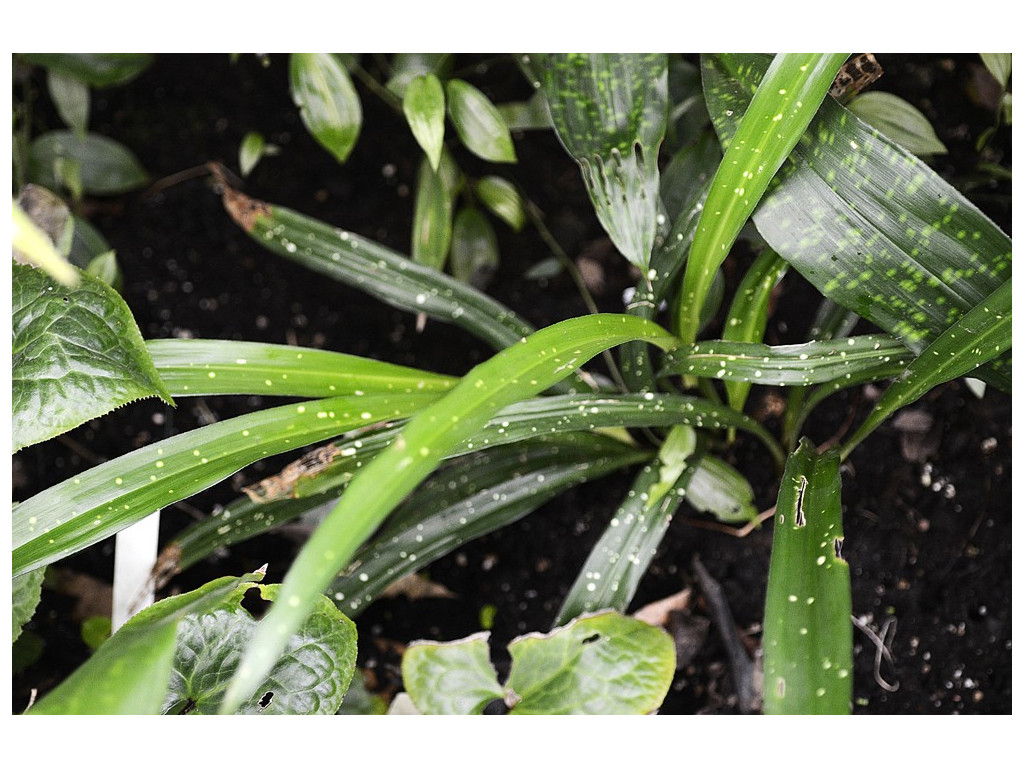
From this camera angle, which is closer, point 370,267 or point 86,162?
point 370,267

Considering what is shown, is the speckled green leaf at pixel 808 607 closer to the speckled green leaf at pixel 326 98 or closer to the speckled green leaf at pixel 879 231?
the speckled green leaf at pixel 879 231

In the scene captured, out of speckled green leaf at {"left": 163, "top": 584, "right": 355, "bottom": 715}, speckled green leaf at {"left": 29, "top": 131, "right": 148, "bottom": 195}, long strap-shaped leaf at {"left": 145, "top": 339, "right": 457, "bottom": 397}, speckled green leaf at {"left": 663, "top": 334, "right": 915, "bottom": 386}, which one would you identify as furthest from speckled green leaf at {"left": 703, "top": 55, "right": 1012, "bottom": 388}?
speckled green leaf at {"left": 29, "top": 131, "right": 148, "bottom": 195}

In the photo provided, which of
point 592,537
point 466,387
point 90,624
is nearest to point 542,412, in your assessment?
point 466,387

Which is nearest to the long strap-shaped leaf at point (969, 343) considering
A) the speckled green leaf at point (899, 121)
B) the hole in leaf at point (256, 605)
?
the speckled green leaf at point (899, 121)

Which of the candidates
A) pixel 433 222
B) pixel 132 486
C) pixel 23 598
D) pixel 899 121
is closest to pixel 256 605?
pixel 23 598

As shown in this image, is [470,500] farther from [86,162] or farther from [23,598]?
[86,162]

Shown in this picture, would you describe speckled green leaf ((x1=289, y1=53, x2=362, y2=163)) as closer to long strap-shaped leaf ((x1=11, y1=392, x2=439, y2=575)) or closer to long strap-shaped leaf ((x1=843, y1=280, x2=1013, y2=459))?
long strap-shaped leaf ((x1=11, y1=392, x2=439, y2=575))
